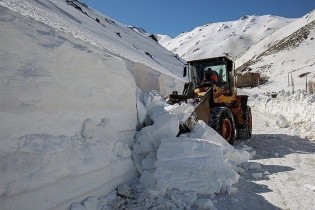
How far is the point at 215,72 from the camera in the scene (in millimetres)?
9156

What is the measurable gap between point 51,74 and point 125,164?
1703mm

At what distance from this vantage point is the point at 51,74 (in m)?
3.43

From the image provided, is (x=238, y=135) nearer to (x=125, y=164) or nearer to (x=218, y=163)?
(x=218, y=163)

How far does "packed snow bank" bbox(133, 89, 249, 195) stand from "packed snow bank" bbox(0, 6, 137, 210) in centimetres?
34

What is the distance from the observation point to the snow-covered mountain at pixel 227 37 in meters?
122

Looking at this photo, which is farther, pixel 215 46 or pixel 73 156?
pixel 215 46

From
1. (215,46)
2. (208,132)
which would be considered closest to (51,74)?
(208,132)

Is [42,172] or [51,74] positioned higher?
[51,74]

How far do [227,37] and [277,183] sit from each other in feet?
462

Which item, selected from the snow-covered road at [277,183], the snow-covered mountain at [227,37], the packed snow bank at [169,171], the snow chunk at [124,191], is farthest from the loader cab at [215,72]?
the snow-covered mountain at [227,37]

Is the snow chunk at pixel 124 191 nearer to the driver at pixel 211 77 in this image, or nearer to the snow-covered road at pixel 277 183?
the snow-covered road at pixel 277 183

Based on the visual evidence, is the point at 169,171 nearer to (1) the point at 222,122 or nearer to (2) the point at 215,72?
(1) the point at 222,122

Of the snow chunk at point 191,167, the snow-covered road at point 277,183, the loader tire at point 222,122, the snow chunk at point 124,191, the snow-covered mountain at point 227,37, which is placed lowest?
the snow-covered road at point 277,183

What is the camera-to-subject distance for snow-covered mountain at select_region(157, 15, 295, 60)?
4786 inches
